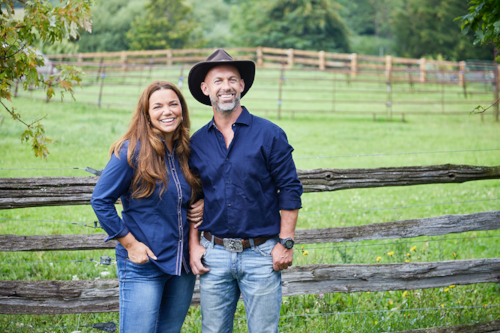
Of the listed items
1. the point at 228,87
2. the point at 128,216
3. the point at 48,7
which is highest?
the point at 48,7

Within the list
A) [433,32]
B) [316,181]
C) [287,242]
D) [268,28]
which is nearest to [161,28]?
[268,28]

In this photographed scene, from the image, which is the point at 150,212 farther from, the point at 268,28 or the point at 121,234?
the point at 268,28

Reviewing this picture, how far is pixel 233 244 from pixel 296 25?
44.8 metres

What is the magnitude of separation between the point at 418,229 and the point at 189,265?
240cm

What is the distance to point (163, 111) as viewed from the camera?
2576 mm

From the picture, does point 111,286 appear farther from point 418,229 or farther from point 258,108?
point 258,108

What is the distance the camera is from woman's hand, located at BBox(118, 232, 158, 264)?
2.48m

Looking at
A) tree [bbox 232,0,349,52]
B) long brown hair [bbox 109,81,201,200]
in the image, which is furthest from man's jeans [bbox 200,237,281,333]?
tree [bbox 232,0,349,52]

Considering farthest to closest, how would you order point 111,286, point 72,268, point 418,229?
1. point 72,268
2. point 418,229
3. point 111,286

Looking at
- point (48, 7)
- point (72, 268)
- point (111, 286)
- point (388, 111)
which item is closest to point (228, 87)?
point (48, 7)

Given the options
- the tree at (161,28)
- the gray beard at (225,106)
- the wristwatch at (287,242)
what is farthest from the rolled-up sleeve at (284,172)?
the tree at (161,28)

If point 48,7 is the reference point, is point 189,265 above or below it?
below

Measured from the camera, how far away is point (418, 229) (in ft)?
13.2

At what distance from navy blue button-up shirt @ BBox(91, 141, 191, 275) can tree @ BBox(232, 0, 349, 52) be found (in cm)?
4319
